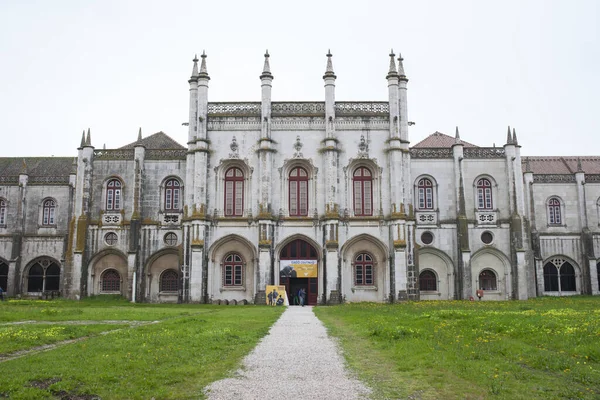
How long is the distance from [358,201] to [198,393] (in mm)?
35220

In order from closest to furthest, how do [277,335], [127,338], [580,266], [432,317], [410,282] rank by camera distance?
[127,338] < [277,335] < [432,317] < [410,282] < [580,266]

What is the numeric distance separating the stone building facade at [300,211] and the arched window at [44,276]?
22.4 feet

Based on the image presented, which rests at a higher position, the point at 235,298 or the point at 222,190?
the point at 222,190

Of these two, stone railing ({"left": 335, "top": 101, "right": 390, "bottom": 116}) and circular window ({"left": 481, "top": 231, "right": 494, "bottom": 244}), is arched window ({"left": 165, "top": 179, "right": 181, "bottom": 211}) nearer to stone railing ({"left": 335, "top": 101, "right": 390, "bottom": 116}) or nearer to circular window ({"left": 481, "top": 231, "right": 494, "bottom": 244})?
stone railing ({"left": 335, "top": 101, "right": 390, "bottom": 116})

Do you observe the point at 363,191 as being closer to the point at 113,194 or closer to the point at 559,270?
the point at 113,194

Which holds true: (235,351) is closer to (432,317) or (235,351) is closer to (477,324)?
(477,324)

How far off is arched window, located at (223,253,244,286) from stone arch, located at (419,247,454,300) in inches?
529

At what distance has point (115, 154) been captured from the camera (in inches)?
1832

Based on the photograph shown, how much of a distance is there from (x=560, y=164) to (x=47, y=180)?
46988mm

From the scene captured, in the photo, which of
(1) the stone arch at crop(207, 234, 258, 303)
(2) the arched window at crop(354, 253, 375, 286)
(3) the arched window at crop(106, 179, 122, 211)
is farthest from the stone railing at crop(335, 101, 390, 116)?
(3) the arched window at crop(106, 179, 122, 211)

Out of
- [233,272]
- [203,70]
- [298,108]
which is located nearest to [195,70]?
[203,70]

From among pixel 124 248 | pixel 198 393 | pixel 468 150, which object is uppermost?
pixel 468 150

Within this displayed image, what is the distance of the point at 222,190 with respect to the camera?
44562mm

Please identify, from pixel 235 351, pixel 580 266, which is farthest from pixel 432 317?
pixel 580 266
